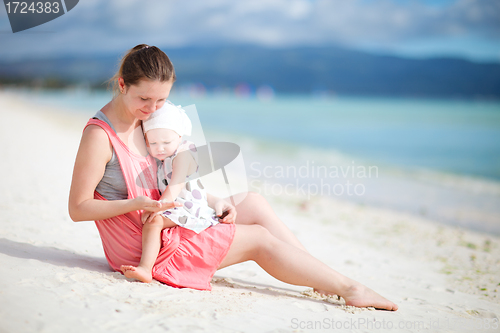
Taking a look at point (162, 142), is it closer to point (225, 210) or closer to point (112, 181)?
point (112, 181)

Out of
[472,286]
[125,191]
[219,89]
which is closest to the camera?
[125,191]

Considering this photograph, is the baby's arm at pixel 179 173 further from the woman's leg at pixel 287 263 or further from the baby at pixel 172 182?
the woman's leg at pixel 287 263

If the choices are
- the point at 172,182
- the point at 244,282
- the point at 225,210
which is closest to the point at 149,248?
the point at 172,182

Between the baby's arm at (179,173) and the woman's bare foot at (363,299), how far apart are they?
1.32 m

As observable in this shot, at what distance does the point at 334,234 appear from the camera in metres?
5.16

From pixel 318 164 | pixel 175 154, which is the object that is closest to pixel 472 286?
pixel 175 154

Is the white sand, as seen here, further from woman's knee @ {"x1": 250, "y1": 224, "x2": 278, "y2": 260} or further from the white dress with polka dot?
the white dress with polka dot

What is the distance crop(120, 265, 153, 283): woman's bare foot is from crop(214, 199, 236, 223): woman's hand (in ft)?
1.89

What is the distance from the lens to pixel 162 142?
8.01 feet

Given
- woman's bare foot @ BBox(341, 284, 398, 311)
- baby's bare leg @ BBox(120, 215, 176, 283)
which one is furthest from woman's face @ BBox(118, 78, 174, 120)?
woman's bare foot @ BBox(341, 284, 398, 311)

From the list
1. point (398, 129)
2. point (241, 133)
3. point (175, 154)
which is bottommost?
point (398, 129)

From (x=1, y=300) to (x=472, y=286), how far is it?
3891mm

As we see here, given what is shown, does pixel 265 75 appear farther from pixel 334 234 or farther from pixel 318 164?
pixel 334 234

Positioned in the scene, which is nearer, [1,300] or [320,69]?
[1,300]
